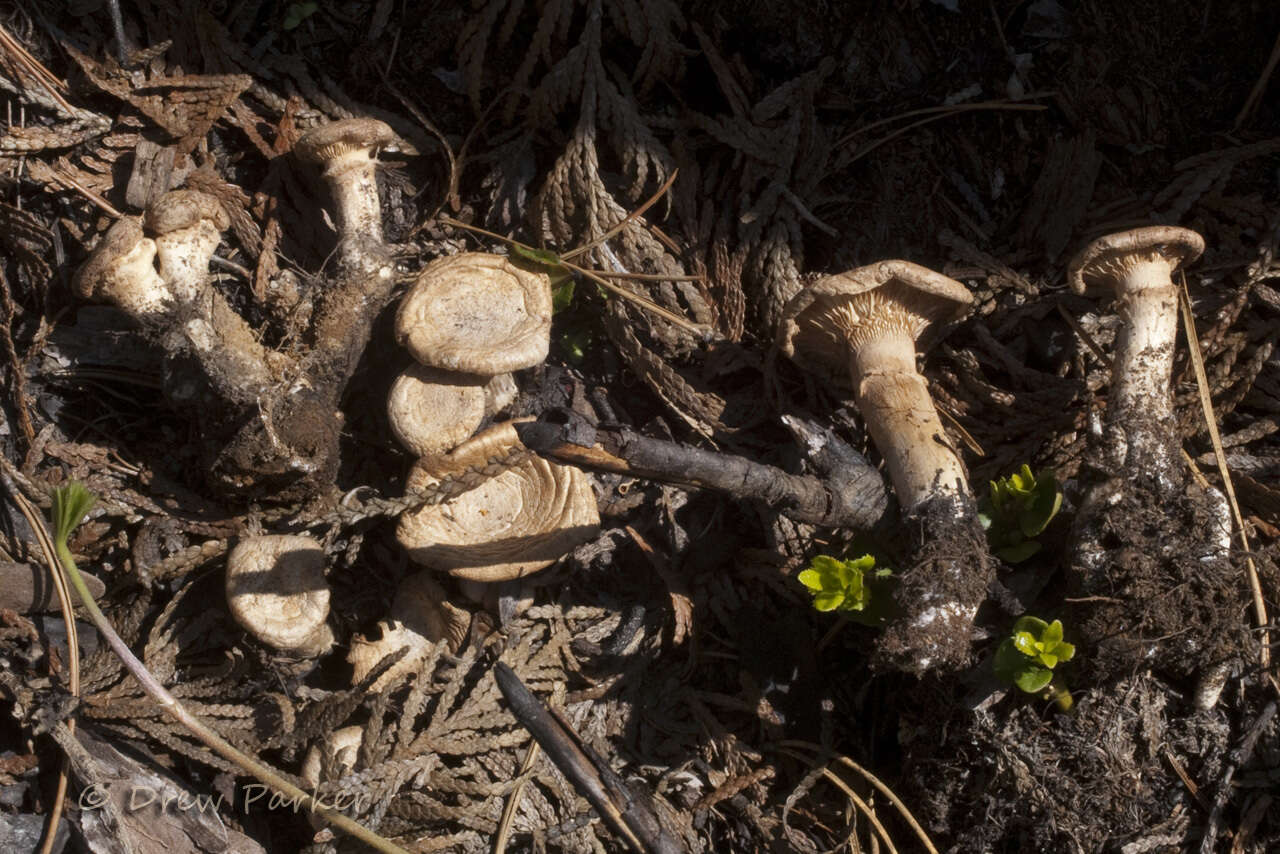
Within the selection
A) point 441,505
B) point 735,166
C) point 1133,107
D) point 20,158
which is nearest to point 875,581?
point 441,505

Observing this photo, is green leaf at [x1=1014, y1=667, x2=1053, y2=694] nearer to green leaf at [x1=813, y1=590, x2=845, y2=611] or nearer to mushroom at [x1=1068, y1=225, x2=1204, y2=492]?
green leaf at [x1=813, y1=590, x2=845, y2=611]

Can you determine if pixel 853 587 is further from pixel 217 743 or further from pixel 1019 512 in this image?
pixel 217 743

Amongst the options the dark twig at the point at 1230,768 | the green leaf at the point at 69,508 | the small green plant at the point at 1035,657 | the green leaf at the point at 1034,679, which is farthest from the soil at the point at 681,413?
the green leaf at the point at 69,508

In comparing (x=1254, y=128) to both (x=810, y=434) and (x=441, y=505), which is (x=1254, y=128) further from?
(x=441, y=505)

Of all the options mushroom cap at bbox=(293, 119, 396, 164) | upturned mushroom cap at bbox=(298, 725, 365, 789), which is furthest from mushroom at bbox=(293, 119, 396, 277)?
upturned mushroom cap at bbox=(298, 725, 365, 789)

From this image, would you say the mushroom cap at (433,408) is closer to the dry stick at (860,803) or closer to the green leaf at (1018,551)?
the dry stick at (860,803)
